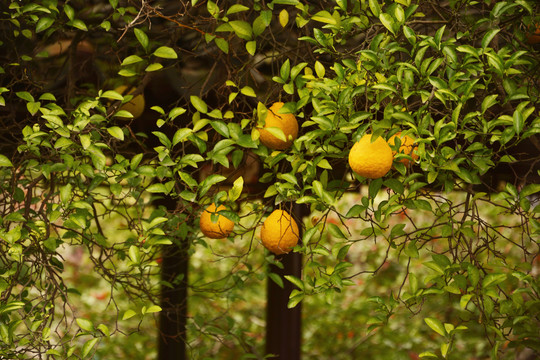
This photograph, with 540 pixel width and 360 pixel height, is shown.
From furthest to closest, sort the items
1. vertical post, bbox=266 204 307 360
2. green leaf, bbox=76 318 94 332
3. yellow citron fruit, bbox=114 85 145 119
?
1. vertical post, bbox=266 204 307 360
2. yellow citron fruit, bbox=114 85 145 119
3. green leaf, bbox=76 318 94 332

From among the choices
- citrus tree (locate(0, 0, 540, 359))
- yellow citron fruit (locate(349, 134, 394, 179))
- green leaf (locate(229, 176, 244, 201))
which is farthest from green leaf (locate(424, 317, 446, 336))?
green leaf (locate(229, 176, 244, 201))

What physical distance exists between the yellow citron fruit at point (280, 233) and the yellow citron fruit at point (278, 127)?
0.21 m

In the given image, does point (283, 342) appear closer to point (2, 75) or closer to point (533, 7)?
point (2, 75)

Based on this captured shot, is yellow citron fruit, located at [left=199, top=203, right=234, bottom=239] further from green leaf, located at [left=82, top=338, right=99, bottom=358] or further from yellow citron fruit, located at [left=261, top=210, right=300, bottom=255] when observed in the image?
green leaf, located at [left=82, top=338, right=99, bottom=358]

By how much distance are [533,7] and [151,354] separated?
5.53 metres

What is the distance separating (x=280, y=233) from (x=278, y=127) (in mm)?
312

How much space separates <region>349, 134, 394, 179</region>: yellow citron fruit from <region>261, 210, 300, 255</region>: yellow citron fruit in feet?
1.15

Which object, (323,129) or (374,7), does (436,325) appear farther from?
(374,7)

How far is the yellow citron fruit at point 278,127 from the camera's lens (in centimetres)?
167

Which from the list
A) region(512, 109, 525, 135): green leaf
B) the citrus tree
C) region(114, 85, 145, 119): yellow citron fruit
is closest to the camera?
region(512, 109, 525, 135): green leaf

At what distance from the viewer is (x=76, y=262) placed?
8.02 meters

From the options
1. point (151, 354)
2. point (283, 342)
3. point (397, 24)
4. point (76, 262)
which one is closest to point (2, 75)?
point (397, 24)

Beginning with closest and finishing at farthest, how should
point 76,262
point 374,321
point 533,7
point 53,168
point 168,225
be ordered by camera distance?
point 533,7 → point 374,321 → point 53,168 → point 168,225 → point 76,262

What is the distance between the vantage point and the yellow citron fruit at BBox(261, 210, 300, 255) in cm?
178
